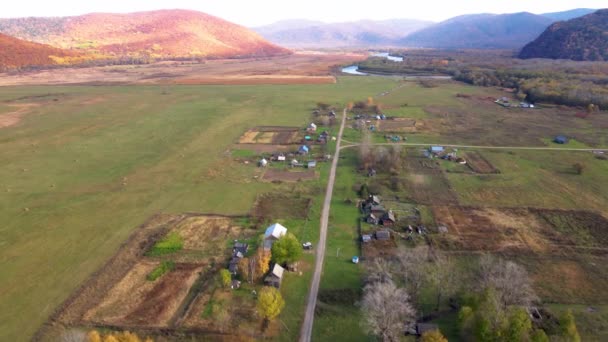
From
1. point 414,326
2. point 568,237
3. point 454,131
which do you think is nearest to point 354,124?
point 454,131

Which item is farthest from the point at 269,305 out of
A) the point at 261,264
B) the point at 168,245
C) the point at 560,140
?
the point at 560,140

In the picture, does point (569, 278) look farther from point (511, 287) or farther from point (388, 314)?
point (388, 314)

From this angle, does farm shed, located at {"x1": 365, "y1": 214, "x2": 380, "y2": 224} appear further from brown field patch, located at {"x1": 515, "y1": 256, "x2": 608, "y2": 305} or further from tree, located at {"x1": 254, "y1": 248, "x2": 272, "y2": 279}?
brown field patch, located at {"x1": 515, "y1": 256, "x2": 608, "y2": 305}

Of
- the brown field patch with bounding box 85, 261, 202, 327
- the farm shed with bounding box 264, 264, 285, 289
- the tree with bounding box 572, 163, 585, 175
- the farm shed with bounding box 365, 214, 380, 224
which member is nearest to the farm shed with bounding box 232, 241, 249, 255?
the brown field patch with bounding box 85, 261, 202, 327

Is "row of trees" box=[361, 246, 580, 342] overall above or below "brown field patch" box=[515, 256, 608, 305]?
above

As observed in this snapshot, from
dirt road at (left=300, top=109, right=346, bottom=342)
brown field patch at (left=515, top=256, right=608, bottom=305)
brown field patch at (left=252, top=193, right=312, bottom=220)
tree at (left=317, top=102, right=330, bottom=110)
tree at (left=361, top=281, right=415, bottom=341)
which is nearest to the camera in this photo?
tree at (left=361, top=281, right=415, bottom=341)

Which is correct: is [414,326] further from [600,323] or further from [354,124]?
[354,124]
